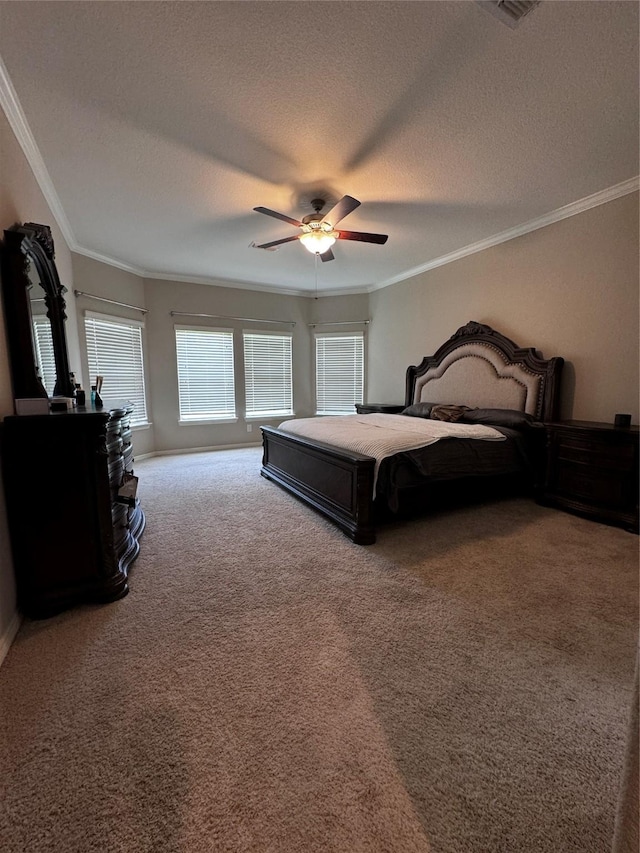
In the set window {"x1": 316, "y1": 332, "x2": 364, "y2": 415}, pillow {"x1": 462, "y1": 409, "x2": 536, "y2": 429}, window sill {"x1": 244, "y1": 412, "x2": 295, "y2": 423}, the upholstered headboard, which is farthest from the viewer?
window {"x1": 316, "y1": 332, "x2": 364, "y2": 415}

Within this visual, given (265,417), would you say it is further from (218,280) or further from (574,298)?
(574,298)

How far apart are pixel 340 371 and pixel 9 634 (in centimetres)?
544

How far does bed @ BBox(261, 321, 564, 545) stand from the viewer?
2564 mm

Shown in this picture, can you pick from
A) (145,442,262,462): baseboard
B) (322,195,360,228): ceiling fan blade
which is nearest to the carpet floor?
(322,195,360,228): ceiling fan blade

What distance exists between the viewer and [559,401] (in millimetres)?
3465

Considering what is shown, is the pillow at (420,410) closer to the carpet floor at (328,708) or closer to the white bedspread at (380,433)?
the white bedspread at (380,433)

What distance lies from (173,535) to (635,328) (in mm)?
4127

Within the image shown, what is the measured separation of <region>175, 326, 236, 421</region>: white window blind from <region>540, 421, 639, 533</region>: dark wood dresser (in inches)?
179

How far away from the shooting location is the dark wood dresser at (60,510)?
1.68m

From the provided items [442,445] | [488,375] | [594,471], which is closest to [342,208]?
[442,445]

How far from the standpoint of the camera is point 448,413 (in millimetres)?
3980

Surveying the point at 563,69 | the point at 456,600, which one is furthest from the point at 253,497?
the point at 563,69

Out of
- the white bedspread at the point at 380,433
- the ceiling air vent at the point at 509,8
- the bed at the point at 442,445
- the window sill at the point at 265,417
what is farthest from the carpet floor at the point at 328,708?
the window sill at the point at 265,417

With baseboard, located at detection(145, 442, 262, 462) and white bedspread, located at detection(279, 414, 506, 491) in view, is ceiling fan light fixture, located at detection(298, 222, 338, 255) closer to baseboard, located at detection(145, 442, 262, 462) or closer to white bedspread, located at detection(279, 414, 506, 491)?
white bedspread, located at detection(279, 414, 506, 491)
